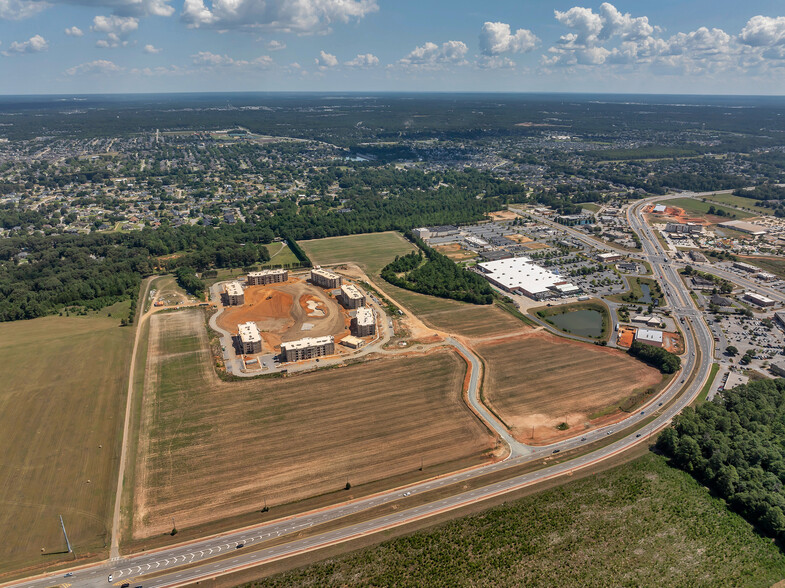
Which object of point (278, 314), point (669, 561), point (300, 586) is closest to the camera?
point (300, 586)

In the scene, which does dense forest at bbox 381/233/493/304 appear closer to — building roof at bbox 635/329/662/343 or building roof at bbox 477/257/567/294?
building roof at bbox 477/257/567/294

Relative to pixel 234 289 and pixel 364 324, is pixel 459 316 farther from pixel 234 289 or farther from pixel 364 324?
pixel 234 289

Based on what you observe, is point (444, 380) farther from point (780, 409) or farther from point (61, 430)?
point (61, 430)

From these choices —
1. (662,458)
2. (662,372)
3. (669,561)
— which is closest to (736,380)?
(662,372)

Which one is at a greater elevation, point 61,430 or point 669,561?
point 61,430

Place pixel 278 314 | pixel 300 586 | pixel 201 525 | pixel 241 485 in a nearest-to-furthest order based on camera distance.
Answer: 1. pixel 300 586
2. pixel 201 525
3. pixel 241 485
4. pixel 278 314

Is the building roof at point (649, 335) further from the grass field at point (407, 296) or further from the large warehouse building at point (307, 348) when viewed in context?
the large warehouse building at point (307, 348)

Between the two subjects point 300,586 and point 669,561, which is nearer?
point 300,586

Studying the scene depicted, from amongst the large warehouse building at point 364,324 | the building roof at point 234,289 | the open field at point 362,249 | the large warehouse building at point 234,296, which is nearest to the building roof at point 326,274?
the open field at point 362,249

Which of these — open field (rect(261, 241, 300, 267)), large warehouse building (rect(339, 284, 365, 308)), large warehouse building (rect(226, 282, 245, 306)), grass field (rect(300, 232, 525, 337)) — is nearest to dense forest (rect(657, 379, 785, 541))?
grass field (rect(300, 232, 525, 337))
